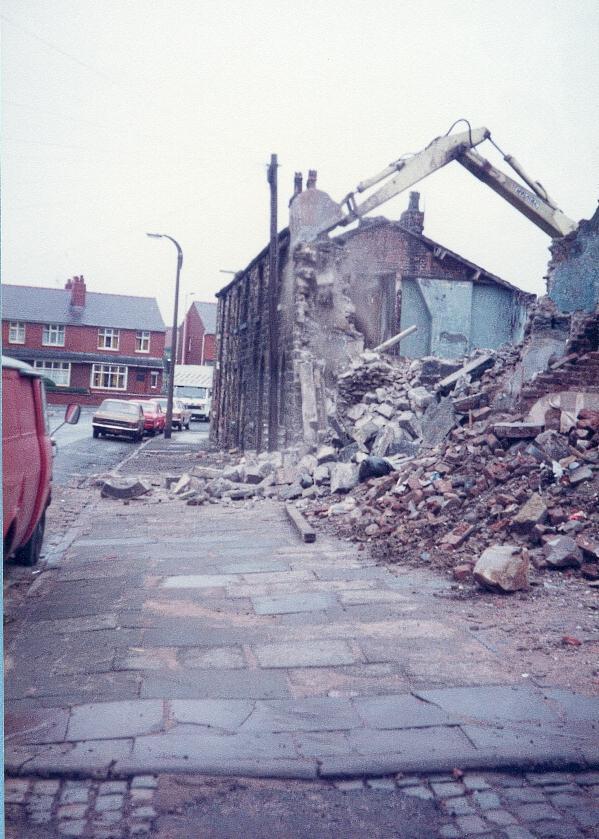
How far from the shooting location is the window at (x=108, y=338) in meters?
20.2

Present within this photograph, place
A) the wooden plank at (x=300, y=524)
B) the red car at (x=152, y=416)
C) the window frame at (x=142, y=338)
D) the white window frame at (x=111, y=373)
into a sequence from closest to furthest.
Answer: the wooden plank at (x=300, y=524)
the white window frame at (x=111, y=373)
the window frame at (x=142, y=338)
the red car at (x=152, y=416)

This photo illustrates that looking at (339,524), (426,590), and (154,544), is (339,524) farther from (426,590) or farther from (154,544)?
(426,590)

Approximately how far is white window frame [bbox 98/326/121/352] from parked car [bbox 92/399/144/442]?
6725mm

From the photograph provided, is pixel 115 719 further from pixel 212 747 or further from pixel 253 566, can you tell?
pixel 253 566

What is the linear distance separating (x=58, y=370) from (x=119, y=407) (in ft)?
63.3

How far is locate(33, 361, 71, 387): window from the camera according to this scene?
946 cm

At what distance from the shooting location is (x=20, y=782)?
135 inches

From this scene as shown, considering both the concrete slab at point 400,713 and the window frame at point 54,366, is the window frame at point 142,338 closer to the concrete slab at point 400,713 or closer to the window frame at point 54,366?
the window frame at point 54,366

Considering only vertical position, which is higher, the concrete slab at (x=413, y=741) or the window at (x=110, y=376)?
the window at (x=110, y=376)

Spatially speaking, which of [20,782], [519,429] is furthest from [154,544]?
[20,782]

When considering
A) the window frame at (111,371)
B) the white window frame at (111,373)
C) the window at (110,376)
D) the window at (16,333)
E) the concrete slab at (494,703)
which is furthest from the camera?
the white window frame at (111,373)

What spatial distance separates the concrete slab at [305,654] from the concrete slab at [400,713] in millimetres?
656

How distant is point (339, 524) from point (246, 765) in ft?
22.5

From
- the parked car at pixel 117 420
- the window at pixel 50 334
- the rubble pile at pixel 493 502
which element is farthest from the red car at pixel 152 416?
the rubble pile at pixel 493 502
